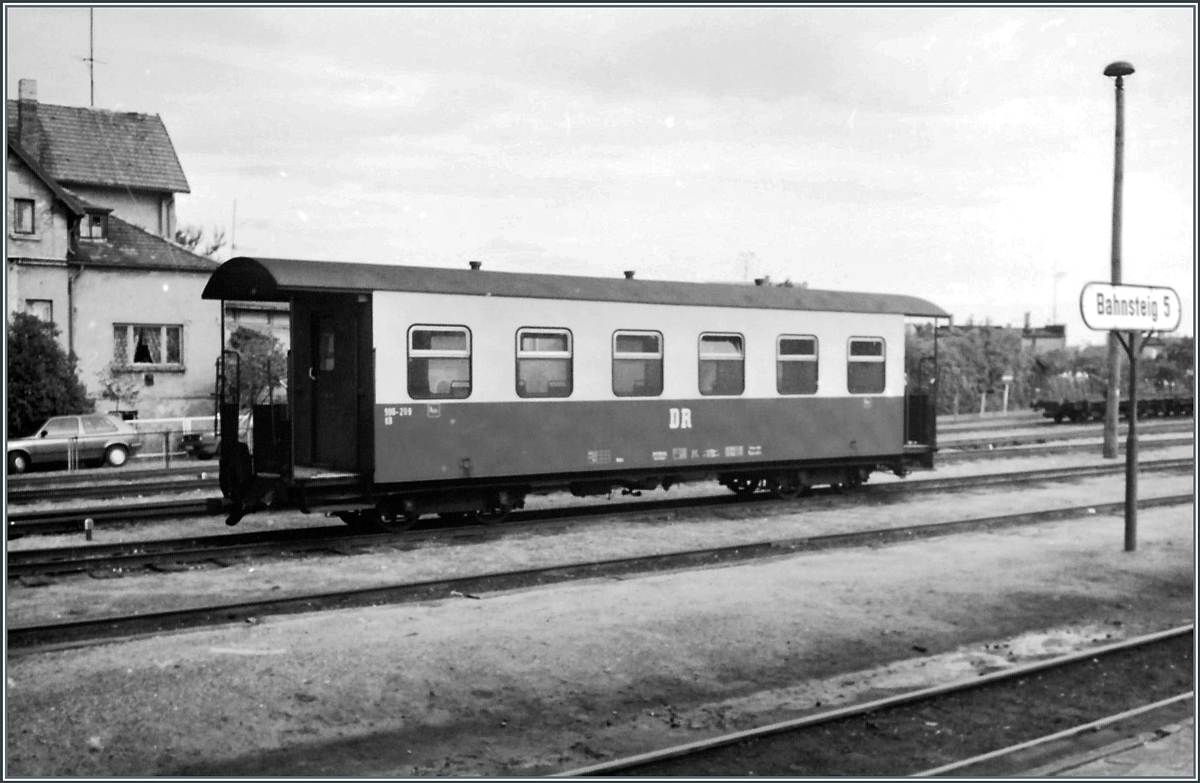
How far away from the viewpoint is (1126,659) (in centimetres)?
945

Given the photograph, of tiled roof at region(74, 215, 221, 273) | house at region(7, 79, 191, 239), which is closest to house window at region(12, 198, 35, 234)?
tiled roof at region(74, 215, 221, 273)

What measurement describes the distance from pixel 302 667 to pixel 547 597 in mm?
3258

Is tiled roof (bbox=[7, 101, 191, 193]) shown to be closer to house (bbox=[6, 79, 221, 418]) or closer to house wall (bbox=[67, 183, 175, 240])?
house (bbox=[6, 79, 221, 418])

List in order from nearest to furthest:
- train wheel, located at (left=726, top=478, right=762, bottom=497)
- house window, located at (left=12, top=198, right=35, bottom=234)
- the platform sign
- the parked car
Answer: the platform sign, train wheel, located at (left=726, top=478, right=762, bottom=497), the parked car, house window, located at (left=12, top=198, right=35, bottom=234)

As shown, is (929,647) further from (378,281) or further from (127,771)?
(378,281)

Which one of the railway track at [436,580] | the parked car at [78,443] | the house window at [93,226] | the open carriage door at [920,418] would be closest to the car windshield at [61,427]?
the parked car at [78,443]

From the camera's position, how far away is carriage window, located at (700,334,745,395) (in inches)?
675

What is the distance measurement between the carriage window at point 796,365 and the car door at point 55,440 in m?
17.0

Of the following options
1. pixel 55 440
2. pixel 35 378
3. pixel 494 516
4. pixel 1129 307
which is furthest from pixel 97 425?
pixel 1129 307

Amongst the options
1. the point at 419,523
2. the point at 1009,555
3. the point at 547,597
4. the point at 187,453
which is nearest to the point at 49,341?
the point at 187,453

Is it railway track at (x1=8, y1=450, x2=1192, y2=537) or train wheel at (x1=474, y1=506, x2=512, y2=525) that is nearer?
railway track at (x1=8, y1=450, x2=1192, y2=537)

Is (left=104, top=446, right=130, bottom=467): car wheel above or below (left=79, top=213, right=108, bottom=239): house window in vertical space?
below

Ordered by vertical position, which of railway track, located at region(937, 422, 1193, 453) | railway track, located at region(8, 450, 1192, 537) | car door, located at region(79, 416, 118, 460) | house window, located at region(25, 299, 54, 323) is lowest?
railway track, located at region(8, 450, 1192, 537)

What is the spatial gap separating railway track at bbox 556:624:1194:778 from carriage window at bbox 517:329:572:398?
8.06 meters
